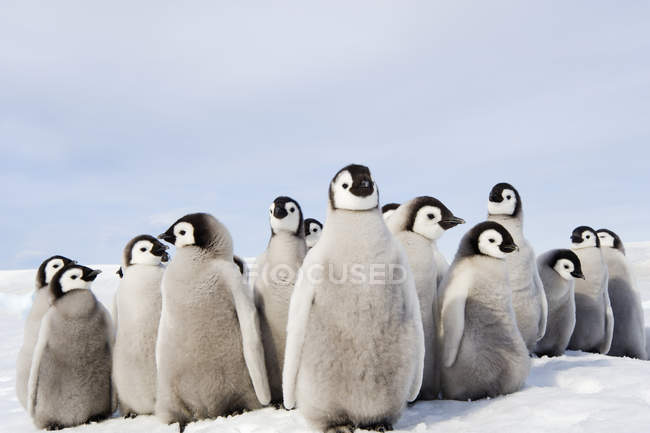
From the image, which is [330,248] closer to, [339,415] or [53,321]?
[339,415]

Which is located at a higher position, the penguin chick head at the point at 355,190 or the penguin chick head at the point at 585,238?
the penguin chick head at the point at 355,190

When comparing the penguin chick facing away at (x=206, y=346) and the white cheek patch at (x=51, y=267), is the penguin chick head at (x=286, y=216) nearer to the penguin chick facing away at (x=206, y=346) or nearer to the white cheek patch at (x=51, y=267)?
the penguin chick facing away at (x=206, y=346)

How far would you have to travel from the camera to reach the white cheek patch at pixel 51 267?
521 cm

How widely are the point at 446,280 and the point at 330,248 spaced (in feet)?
4.12

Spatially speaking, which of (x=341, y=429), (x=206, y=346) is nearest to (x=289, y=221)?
(x=206, y=346)

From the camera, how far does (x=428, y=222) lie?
4.15 meters

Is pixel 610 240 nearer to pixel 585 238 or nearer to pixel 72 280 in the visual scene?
pixel 585 238

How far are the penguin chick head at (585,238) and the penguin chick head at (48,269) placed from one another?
5.60m

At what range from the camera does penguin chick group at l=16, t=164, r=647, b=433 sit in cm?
301

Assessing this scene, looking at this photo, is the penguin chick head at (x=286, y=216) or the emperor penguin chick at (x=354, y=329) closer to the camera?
the emperor penguin chick at (x=354, y=329)

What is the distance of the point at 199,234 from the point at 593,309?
192 inches

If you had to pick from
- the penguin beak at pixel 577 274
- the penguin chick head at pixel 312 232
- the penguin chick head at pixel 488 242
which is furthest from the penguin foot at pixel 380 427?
the penguin beak at pixel 577 274

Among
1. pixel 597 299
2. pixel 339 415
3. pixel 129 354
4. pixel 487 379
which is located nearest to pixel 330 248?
pixel 339 415

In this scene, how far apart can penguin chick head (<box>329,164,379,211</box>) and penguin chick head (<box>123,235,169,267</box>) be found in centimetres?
187
